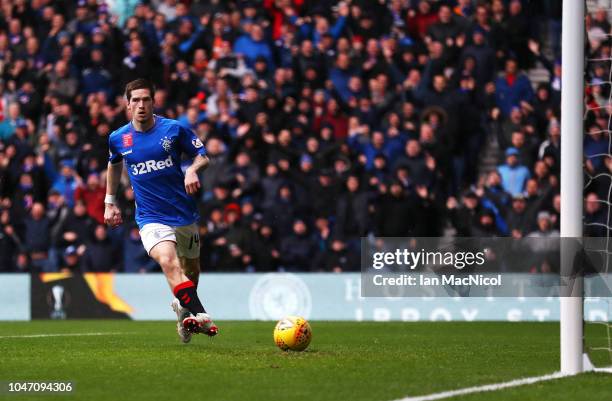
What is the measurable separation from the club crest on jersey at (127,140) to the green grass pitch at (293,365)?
1751 mm

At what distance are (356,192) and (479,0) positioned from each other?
15.6 feet

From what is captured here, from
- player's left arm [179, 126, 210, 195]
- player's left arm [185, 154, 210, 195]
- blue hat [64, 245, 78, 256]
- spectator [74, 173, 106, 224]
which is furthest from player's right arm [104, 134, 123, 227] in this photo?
spectator [74, 173, 106, 224]

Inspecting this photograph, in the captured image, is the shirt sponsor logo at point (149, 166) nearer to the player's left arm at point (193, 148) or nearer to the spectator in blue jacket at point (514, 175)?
the player's left arm at point (193, 148)

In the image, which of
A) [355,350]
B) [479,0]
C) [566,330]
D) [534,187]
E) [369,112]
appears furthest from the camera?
[479,0]

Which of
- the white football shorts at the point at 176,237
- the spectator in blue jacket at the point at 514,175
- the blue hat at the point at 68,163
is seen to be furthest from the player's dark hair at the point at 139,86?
the blue hat at the point at 68,163

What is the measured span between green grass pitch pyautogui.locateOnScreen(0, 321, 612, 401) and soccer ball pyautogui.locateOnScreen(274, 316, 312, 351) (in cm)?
13

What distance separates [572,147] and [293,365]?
2.54m

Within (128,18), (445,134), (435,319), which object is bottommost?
(435,319)

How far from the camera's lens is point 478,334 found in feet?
43.0

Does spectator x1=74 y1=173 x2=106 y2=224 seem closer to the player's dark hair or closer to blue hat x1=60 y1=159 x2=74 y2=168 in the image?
blue hat x1=60 y1=159 x2=74 y2=168

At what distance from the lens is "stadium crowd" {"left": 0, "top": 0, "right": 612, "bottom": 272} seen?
1777cm

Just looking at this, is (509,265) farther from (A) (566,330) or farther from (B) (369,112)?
(A) (566,330)

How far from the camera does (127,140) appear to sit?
10492mm

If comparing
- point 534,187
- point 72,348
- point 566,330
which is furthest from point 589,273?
→ point 534,187
